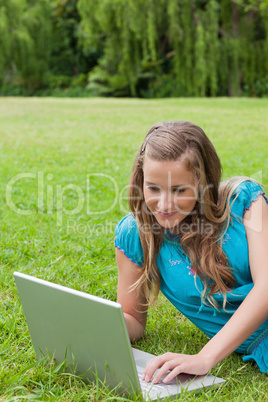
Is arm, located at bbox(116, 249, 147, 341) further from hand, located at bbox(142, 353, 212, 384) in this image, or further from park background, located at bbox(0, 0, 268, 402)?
hand, located at bbox(142, 353, 212, 384)

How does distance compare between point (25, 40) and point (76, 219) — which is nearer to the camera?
point (76, 219)

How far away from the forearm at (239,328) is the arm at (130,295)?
440 mm

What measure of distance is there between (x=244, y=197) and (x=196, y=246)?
0.77ft

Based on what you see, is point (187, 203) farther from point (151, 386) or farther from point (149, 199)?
point (151, 386)

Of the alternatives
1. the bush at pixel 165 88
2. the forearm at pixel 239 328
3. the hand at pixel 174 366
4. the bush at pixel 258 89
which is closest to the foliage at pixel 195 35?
the bush at pixel 258 89

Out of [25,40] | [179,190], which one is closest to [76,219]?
[179,190]

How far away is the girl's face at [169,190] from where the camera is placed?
5.63ft

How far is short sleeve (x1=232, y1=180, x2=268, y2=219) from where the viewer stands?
6.00ft

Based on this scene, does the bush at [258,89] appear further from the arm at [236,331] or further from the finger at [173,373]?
the finger at [173,373]

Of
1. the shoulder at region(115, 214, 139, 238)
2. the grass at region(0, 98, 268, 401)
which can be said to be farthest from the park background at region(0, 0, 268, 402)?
Answer: the shoulder at region(115, 214, 139, 238)

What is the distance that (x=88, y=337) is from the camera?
1.56 meters

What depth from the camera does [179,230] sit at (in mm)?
1894

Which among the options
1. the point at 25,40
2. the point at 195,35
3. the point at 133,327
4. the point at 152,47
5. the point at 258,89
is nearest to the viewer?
the point at 133,327

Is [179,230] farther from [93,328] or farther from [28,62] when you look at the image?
[28,62]
